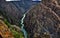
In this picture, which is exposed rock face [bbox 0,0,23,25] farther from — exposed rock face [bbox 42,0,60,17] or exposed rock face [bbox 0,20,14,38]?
exposed rock face [bbox 42,0,60,17]

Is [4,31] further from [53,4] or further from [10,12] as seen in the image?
[53,4]

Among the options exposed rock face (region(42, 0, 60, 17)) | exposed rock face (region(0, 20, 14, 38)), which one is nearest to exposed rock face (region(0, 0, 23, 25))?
exposed rock face (region(0, 20, 14, 38))

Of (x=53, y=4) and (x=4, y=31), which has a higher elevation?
(x=53, y=4)

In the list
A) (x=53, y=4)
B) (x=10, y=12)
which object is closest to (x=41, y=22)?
(x=53, y=4)

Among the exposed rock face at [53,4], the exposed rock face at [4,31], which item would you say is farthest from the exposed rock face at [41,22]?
the exposed rock face at [4,31]

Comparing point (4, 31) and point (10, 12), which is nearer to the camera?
point (4, 31)

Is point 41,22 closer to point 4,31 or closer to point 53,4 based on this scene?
point 53,4

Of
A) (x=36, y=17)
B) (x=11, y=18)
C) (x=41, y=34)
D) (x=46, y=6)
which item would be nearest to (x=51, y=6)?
(x=46, y=6)

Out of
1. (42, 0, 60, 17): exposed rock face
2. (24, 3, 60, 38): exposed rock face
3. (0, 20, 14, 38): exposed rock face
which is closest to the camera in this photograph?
(0, 20, 14, 38): exposed rock face

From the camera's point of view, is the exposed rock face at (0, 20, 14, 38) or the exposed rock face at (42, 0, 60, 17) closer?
the exposed rock face at (0, 20, 14, 38)
